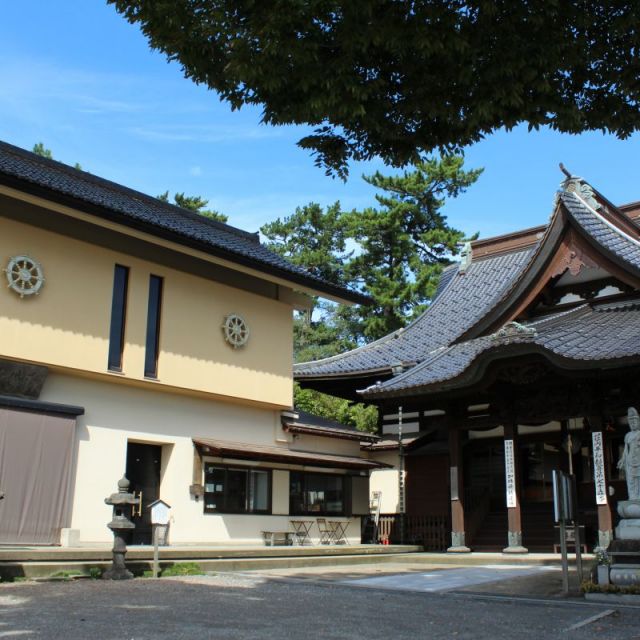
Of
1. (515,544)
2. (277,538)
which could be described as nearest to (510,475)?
(515,544)

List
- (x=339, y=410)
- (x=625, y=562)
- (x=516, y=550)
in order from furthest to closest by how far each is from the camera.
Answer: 1. (x=339, y=410)
2. (x=516, y=550)
3. (x=625, y=562)

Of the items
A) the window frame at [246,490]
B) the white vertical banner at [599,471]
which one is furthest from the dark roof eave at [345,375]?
the white vertical banner at [599,471]

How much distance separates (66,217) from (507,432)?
10764 millimetres

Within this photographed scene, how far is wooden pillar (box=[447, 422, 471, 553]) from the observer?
18266 millimetres

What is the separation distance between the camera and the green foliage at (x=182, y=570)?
13294 millimetres

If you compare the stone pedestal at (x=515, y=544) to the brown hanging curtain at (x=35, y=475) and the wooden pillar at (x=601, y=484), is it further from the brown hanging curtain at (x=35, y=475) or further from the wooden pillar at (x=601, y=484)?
the brown hanging curtain at (x=35, y=475)

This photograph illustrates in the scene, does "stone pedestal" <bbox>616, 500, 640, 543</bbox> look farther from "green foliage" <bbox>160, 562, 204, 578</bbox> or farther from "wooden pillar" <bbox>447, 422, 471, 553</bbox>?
"wooden pillar" <bbox>447, 422, 471, 553</bbox>

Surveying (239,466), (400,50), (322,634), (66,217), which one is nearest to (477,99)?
(400,50)

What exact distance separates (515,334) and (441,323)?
24.8ft

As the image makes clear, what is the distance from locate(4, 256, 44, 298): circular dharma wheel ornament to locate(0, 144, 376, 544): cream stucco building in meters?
0.03

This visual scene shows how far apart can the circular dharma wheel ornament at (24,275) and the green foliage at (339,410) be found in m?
15.8

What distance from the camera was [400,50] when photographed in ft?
24.7

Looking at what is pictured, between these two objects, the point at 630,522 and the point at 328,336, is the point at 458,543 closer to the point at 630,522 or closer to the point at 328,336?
the point at 630,522

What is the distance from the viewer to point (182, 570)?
13.5 meters
